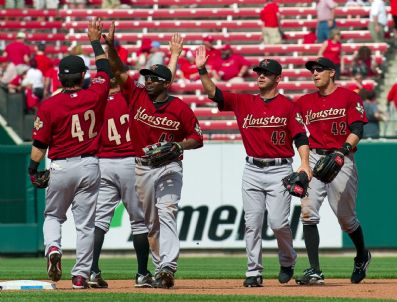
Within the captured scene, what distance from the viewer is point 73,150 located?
11148 mm

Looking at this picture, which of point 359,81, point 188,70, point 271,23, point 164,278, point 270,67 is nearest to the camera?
point 164,278

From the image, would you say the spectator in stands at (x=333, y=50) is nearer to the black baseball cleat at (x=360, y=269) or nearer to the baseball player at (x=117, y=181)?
the black baseball cleat at (x=360, y=269)

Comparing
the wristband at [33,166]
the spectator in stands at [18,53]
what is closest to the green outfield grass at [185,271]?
the wristband at [33,166]

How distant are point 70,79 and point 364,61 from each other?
13505mm

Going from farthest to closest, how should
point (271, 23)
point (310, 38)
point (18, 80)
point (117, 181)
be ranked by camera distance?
point (271, 23), point (310, 38), point (18, 80), point (117, 181)

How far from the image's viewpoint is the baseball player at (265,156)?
11812 millimetres

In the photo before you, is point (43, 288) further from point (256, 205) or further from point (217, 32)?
point (217, 32)

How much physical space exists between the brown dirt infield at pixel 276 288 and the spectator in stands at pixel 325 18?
1245 centimetres

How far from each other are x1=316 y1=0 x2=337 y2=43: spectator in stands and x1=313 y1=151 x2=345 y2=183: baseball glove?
13375mm

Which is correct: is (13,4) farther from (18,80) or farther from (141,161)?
(141,161)

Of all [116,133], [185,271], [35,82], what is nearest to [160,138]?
[116,133]

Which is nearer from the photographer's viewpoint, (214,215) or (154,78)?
(154,78)

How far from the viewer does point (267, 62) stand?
12.1 meters

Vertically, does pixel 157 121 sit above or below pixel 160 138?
above
